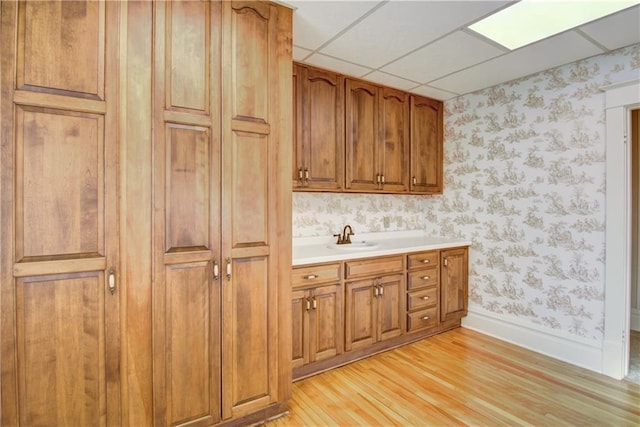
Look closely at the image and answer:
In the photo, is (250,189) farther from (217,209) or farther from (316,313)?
(316,313)

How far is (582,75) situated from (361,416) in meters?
3.07

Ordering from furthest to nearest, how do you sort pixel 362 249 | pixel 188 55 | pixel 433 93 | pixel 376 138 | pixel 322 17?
pixel 433 93, pixel 376 138, pixel 362 249, pixel 322 17, pixel 188 55

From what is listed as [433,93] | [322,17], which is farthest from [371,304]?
[433,93]

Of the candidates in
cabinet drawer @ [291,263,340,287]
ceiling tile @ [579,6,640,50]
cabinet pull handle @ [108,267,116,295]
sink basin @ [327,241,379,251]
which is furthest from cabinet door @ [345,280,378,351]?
ceiling tile @ [579,6,640,50]

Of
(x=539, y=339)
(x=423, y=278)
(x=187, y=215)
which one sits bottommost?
(x=539, y=339)

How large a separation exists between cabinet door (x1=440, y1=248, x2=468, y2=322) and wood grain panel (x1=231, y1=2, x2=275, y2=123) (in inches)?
91.2

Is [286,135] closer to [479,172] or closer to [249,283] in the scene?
[249,283]

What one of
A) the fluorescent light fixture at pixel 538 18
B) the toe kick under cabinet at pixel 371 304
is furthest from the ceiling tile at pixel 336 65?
the toe kick under cabinet at pixel 371 304

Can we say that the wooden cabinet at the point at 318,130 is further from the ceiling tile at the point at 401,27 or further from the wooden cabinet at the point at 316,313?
the wooden cabinet at the point at 316,313

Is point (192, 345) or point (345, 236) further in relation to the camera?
point (345, 236)

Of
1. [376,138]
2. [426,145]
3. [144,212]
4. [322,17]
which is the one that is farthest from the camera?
[426,145]

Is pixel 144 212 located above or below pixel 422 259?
above

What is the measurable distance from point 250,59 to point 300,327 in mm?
1781

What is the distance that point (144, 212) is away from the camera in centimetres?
154
